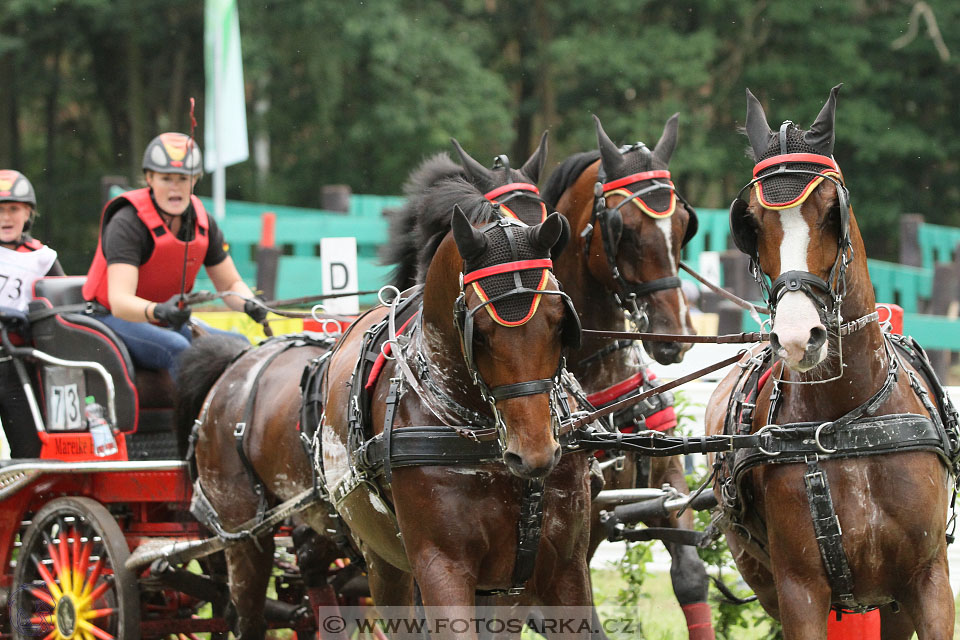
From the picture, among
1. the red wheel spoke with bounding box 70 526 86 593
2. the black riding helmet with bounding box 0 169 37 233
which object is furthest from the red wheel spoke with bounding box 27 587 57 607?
the black riding helmet with bounding box 0 169 37 233

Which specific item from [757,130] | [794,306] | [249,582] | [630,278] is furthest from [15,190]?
[794,306]

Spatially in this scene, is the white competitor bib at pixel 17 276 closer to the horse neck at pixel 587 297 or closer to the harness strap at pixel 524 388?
the horse neck at pixel 587 297

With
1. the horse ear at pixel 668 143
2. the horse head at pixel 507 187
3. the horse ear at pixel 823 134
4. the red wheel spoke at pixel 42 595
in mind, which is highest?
the horse ear at pixel 668 143

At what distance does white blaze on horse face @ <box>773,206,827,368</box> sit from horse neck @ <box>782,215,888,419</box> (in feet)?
0.79

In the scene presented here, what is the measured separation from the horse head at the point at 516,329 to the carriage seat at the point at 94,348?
2481mm

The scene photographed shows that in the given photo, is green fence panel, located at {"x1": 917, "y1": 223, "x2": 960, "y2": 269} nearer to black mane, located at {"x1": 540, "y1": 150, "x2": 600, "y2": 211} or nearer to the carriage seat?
black mane, located at {"x1": 540, "y1": 150, "x2": 600, "y2": 211}

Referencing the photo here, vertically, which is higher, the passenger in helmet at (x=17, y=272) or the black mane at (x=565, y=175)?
the black mane at (x=565, y=175)

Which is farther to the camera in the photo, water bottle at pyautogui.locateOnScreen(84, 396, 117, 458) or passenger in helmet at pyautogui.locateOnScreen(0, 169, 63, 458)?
passenger in helmet at pyautogui.locateOnScreen(0, 169, 63, 458)

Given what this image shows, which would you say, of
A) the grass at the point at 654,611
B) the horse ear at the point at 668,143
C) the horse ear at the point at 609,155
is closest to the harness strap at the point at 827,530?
the horse ear at the point at 609,155

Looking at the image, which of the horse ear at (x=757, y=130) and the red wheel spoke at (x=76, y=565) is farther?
the red wheel spoke at (x=76, y=565)

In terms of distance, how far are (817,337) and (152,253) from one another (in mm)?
3374

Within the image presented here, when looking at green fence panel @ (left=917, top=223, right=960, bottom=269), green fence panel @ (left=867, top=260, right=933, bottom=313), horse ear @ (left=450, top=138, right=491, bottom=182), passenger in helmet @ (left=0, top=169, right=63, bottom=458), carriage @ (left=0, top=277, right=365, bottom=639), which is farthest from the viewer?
green fence panel @ (left=917, top=223, right=960, bottom=269)

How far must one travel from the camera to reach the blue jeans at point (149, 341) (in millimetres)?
5770

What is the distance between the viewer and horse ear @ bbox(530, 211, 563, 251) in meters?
3.50
